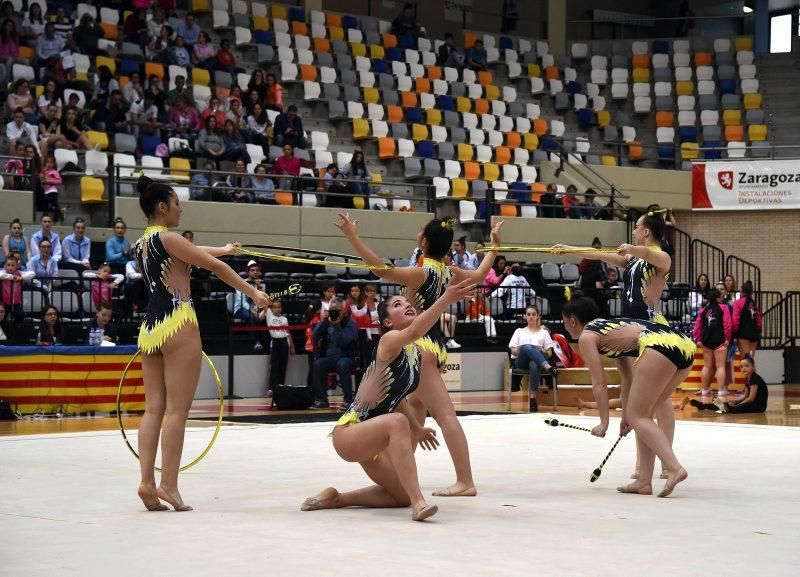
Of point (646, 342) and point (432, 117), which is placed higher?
point (432, 117)

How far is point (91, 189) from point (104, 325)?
3.57 meters

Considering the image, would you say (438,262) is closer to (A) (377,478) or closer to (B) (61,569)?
(A) (377,478)

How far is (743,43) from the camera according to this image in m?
29.6

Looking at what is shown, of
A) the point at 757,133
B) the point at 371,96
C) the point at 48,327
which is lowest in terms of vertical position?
the point at 48,327

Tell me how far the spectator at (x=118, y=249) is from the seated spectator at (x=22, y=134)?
2251mm

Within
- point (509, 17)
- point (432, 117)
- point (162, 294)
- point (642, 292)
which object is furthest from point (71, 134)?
point (509, 17)

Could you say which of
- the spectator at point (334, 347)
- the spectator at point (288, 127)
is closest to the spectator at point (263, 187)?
the spectator at point (288, 127)

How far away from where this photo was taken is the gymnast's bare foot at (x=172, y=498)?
6426 millimetres

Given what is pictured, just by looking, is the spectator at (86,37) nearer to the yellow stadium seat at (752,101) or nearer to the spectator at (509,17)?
the spectator at (509,17)

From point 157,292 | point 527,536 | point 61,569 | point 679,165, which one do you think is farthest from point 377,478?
point 679,165

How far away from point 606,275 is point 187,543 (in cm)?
1631

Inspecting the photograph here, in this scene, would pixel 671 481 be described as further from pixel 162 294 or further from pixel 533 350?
pixel 533 350

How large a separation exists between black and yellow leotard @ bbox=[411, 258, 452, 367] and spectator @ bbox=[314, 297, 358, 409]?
8070 mm

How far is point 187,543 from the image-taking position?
5.35 metres
